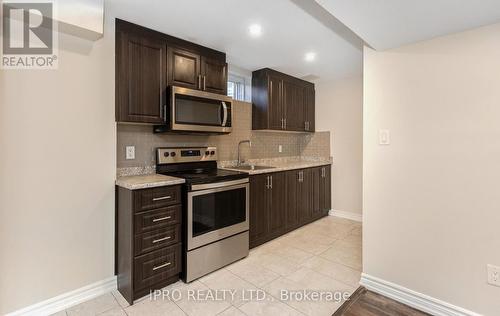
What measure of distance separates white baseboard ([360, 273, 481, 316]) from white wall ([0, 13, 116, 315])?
87.1 inches

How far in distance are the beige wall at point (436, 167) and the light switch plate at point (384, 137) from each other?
0.03m

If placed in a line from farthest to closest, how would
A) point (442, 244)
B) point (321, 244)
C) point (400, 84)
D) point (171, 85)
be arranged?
1. point (321, 244)
2. point (171, 85)
3. point (400, 84)
4. point (442, 244)

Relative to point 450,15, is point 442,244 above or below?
below

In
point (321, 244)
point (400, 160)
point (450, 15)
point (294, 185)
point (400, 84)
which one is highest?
point (450, 15)

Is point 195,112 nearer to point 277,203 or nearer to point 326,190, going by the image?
point 277,203

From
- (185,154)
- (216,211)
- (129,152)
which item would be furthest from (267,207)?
(129,152)

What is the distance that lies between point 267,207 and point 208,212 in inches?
37.1

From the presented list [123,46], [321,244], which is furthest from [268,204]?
[123,46]

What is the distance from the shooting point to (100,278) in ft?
6.57

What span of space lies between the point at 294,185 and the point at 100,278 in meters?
2.41

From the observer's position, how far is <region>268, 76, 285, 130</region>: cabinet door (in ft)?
11.3

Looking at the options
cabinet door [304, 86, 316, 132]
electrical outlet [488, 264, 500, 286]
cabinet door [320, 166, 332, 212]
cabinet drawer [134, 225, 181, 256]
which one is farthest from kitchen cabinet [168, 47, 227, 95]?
electrical outlet [488, 264, 500, 286]

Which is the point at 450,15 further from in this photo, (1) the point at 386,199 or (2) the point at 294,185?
(2) the point at 294,185

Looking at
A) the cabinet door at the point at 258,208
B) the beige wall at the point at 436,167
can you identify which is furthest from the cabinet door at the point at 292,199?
the beige wall at the point at 436,167
